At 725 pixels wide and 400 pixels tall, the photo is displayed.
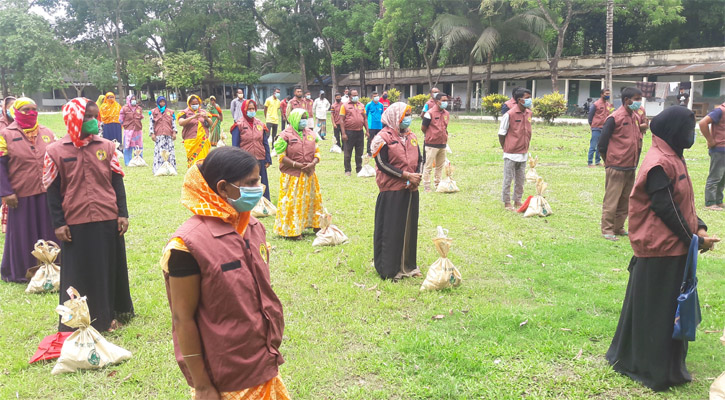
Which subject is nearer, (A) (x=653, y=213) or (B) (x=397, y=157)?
(A) (x=653, y=213)

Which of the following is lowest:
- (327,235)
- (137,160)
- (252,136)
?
(327,235)

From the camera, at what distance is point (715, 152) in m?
9.59

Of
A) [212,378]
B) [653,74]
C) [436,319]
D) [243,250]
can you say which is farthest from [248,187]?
[653,74]

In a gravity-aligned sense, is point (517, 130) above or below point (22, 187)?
above

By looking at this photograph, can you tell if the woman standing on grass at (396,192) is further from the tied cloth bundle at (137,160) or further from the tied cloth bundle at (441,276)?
the tied cloth bundle at (137,160)

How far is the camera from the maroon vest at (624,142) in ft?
24.9

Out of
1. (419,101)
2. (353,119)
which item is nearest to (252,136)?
(353,119)

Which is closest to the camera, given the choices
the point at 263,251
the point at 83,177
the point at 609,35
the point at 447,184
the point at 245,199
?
the point at 245,199

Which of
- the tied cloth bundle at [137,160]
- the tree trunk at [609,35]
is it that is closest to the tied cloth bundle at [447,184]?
the tied cloth bundle at [137,160]

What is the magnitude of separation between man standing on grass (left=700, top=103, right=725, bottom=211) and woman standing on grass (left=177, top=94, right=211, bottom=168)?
9.38 m

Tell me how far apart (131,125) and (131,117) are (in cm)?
37

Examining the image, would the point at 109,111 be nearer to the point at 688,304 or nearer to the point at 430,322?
the point at 430,322

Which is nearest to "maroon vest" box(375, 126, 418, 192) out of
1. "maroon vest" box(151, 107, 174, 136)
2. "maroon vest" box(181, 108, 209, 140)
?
"maroon vest" box(181, 108, 209, 140)

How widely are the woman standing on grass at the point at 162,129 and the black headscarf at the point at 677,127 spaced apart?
40.5 feet
